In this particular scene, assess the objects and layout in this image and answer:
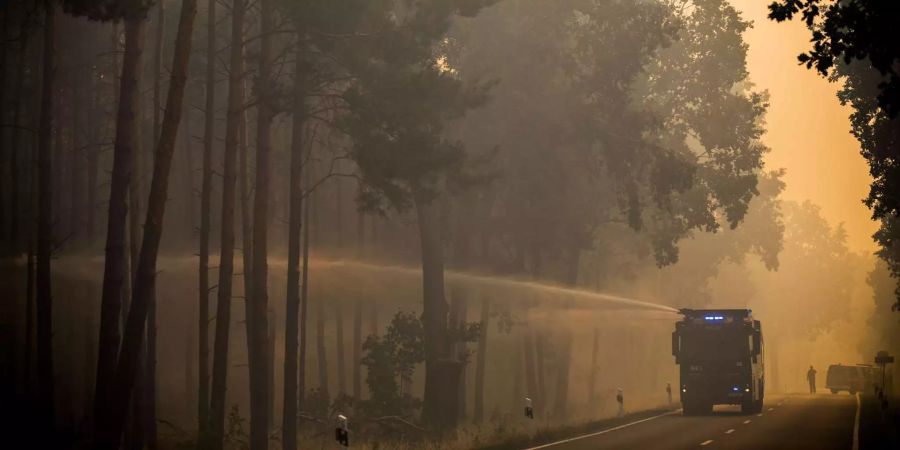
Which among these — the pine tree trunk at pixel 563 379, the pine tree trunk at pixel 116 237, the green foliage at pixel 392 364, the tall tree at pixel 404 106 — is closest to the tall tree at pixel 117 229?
the pine tree trunk at pixel 116 237

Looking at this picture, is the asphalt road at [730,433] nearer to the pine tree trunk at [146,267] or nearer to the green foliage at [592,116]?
the green foliage at [592,116]

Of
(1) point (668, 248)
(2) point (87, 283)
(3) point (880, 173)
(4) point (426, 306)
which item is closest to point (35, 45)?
(2) point (87, 283)

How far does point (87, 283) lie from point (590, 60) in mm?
29280

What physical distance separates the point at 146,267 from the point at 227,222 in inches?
362

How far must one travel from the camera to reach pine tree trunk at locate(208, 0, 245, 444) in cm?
2888

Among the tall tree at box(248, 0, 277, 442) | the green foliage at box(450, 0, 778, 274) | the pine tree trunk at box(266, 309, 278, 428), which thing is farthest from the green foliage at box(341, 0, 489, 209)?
the pine tree trunk at box(266, 309, 278, 428)

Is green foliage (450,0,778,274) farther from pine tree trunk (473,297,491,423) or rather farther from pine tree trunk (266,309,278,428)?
pine tree trunk (266,309,278,428)

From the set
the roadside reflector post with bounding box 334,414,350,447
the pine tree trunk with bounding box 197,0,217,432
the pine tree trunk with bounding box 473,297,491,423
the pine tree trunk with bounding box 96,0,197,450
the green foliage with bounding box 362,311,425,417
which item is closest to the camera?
the pine tree trunk with bounding box 96,0,197,450

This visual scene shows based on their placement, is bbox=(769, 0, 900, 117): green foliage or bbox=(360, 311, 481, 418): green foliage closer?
bbox=(769, 0, 900, 117): green foliage

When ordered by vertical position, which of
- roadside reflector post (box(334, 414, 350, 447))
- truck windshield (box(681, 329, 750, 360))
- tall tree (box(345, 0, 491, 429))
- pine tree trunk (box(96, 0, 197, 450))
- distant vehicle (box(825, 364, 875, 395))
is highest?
tall tree (box(345, 0, 491, 429))

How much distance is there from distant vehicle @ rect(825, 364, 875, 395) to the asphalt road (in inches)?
1896

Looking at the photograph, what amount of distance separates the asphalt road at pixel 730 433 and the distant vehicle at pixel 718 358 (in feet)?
2.56

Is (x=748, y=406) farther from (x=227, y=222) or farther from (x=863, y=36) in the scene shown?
(x=863, y=36)

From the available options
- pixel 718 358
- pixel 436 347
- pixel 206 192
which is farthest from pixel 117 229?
pixel 718 358
